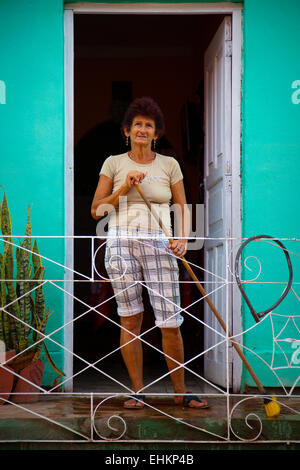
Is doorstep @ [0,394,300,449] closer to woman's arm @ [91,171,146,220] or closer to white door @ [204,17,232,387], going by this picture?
white door @ [204,17,232,387]

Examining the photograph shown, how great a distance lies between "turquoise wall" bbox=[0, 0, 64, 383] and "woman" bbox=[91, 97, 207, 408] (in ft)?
2.31

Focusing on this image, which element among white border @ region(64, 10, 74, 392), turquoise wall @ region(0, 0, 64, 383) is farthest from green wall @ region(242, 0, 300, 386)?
turquoise wall @ region(0, 0, 64, 383)

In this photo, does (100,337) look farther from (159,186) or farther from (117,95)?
(159,186)

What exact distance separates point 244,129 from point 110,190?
1.15 metres

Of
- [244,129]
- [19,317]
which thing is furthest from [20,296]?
[244,129]

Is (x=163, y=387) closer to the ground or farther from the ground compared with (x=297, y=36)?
closer to the ground

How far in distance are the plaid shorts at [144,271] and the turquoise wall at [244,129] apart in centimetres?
78

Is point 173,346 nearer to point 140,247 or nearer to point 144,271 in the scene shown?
point 144,271

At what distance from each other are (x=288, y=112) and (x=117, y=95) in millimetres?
4302

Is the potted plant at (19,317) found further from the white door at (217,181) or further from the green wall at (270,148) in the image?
the green wall at (270,148)

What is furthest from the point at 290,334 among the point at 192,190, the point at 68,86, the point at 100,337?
the point at 100,337

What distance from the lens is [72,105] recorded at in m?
4.99
